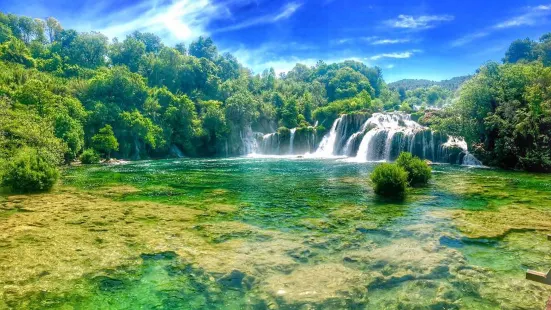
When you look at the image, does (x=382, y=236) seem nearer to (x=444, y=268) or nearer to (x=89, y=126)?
(x=444, y=268)

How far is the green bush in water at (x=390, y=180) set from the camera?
1620 centimetres

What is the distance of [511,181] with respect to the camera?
21.2 m

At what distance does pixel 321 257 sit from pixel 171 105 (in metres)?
60.3

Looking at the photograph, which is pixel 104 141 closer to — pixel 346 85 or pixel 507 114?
pixel 507 114

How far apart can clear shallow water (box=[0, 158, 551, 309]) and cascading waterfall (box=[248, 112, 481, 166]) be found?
23801 mm

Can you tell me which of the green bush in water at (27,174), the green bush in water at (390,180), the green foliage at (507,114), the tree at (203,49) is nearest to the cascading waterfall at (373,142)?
the green foliage at (507,114)

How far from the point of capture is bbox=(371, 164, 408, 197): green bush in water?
16203 mm

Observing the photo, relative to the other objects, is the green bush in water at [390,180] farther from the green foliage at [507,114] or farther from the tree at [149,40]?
the tree at [149,40]

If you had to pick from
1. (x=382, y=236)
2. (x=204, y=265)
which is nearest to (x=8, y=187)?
(x=204, y=265)

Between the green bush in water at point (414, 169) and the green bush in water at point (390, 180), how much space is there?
3.23m

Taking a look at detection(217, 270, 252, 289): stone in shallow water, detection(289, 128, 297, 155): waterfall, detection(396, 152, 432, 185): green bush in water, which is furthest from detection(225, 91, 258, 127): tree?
detection(217, 270, 252, 289): stone in shallow water

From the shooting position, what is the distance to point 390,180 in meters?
16.2

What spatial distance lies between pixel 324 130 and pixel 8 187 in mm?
48622

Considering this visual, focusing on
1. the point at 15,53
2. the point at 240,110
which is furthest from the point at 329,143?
the point at 15,53
